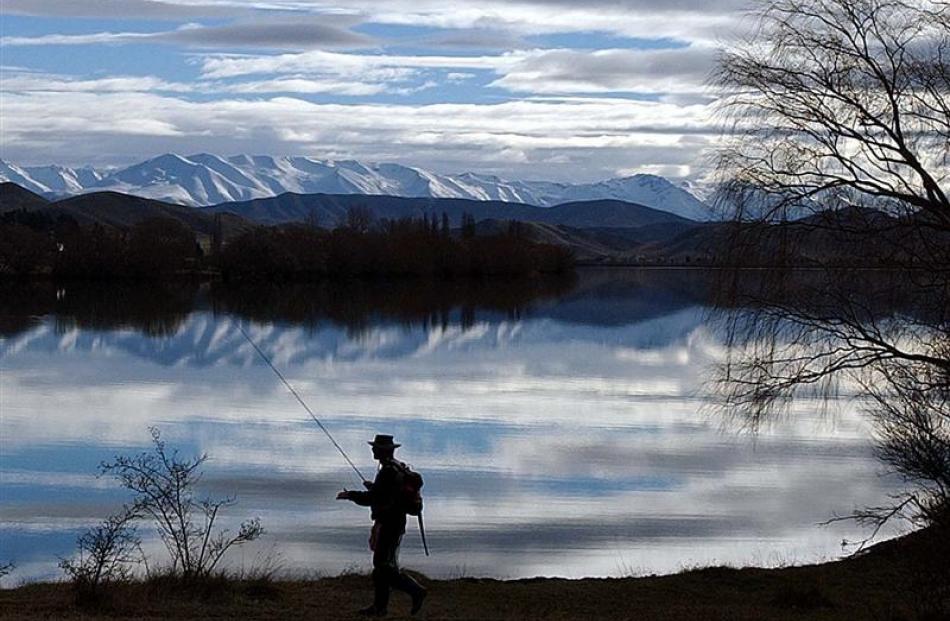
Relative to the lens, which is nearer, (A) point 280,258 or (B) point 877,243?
(B) point 877,243

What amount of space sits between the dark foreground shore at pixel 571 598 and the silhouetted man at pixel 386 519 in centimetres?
32

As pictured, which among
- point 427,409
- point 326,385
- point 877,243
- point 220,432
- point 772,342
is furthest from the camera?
point 326,385

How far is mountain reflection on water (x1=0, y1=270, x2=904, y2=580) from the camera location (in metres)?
16.6

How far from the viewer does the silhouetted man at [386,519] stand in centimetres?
1040

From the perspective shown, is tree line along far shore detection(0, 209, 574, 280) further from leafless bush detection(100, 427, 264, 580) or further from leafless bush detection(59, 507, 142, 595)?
leafless bush detection(59, 507, 142, 595)

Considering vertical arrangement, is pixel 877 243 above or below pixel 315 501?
above

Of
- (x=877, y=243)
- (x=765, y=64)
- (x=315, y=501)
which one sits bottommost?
(x=315, y=501)

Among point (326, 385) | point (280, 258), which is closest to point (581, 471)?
point (326, 385)

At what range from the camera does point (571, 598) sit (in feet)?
41.1

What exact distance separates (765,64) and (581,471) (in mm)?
9829

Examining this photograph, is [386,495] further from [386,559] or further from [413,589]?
[413,589]

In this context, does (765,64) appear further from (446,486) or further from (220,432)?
(220,432)

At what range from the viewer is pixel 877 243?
12352mm

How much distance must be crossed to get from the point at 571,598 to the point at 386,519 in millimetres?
2795
